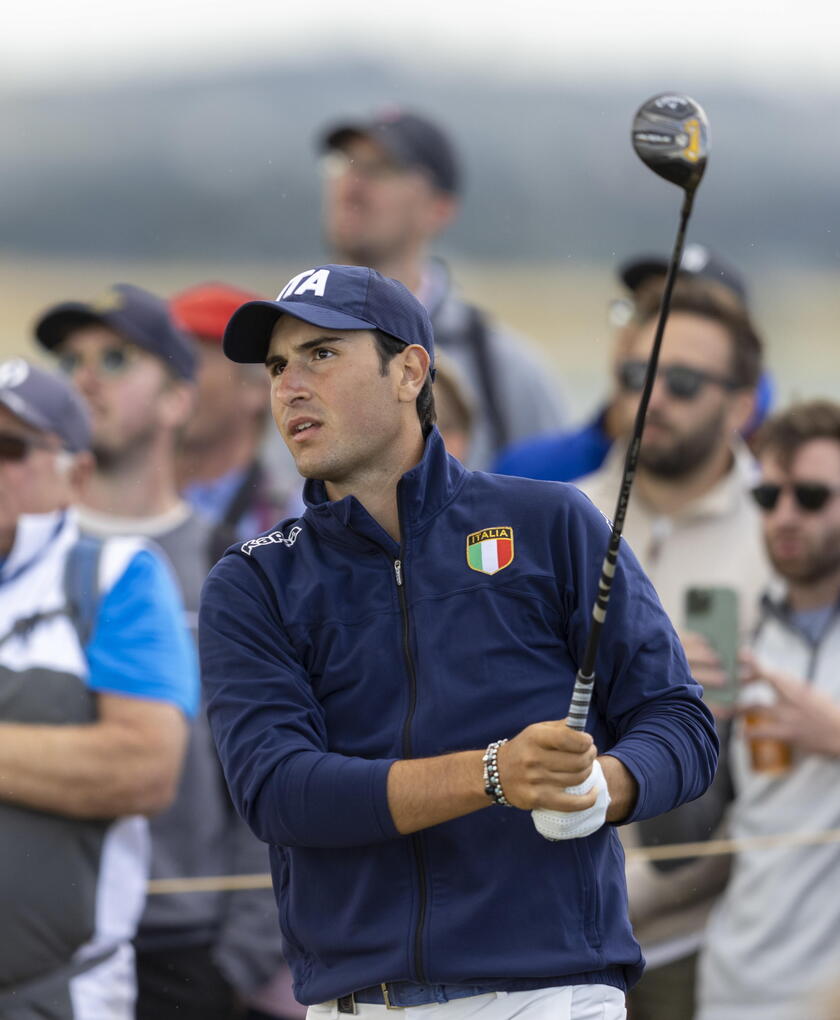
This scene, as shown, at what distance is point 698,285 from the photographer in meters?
5.04

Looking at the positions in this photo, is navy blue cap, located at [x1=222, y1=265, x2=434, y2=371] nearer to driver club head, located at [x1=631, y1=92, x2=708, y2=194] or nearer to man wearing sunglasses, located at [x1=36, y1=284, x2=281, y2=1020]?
driver club head, located at [x1=631, y1=92, x2=708, y2=194]

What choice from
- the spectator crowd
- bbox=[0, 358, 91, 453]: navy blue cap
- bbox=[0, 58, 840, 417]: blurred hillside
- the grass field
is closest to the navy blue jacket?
the spectator crowd

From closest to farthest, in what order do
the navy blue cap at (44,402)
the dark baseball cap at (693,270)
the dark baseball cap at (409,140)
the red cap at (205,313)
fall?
the navy blue cap at (44,402) < the dark baseball cap at (693,270) < the red cap at (205,313) < the dark baseball cap at (409,140)

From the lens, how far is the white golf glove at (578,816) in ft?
7.29

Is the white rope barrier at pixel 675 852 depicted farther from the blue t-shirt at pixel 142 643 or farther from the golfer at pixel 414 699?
the golfer at pixel 414 699

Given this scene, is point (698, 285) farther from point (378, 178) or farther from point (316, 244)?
point (316, 244)

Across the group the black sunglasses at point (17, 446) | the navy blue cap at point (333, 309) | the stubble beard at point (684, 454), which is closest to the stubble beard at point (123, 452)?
the black sunglasses at point (17, 446)

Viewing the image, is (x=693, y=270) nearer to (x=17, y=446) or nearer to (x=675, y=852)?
(x=675, y=852)

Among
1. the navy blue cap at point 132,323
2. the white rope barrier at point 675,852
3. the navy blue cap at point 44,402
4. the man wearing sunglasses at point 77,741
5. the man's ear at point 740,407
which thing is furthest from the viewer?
the navy blue cap at point 132,323

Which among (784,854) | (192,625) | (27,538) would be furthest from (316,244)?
(784,854)

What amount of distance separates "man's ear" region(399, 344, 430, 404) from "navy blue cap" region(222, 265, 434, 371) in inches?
0.6

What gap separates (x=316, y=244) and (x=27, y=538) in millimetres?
2992

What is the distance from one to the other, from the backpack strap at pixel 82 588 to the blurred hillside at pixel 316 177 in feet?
9.66

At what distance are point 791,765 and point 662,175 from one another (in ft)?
8.05
